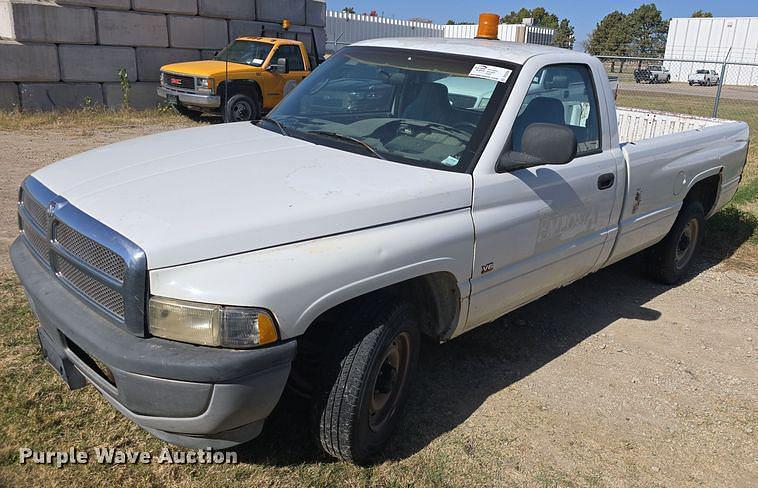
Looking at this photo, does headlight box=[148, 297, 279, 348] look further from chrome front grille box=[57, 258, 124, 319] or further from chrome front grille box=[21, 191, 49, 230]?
chrome front grille box=[21, 191, 49, 230]

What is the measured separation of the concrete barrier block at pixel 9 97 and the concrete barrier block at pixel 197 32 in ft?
12.6

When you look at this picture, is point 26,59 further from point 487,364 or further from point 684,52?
point 684,52

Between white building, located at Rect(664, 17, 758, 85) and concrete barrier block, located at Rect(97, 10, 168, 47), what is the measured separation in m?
45.0

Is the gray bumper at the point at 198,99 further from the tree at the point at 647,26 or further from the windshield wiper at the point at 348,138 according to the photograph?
the tree at the point at 647,26

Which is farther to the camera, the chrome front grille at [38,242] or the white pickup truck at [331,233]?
the chrome front grille at [38,242]

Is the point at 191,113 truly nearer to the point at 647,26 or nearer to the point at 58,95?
the point at 58,95

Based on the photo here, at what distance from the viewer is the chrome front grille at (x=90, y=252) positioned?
Result: 2.39 metres

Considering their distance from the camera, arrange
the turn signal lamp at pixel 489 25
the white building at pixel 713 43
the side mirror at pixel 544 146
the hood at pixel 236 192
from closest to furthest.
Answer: the hood at pixel 236 192
the side mirror at pixel 544 146
the turn signal lamp at pixel 489 25
the white building at pixel 713 43

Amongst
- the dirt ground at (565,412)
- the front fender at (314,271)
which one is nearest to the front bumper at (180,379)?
the front fender at (314,271)

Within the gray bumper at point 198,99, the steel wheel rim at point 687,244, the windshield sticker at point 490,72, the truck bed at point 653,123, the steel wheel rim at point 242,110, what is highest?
the windshield sticker at point 490,72

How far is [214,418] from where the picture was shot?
2.38 metres

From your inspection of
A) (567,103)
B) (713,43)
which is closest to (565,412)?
(567,103)

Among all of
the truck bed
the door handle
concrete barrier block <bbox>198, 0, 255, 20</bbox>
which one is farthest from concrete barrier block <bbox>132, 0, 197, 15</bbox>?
the door handle

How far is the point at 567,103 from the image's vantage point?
4039mm
